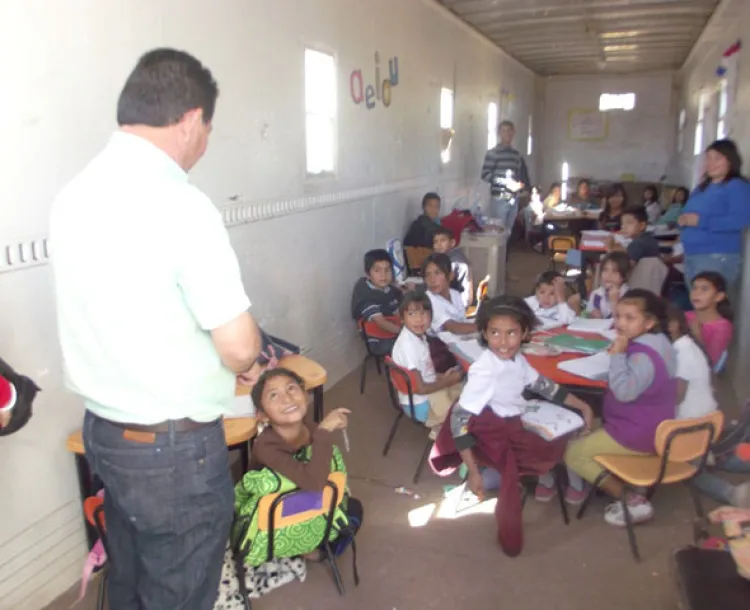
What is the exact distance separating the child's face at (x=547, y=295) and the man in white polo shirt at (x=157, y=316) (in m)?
2.64

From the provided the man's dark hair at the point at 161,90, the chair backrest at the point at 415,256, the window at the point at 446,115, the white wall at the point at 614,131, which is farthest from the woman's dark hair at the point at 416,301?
the white wall at the point at 614,131

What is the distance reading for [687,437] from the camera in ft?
8.22

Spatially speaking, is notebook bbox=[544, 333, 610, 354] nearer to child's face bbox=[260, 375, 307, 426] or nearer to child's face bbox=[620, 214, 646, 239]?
child's face bbox=[260, 375, 307, 426]

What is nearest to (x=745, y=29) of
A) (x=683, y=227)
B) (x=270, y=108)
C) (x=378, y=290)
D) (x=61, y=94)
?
(x=683, y=227)

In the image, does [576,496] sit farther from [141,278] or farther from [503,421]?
[141,278]

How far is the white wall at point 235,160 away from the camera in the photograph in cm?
223

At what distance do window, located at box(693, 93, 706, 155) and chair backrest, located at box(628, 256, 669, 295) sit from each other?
180 inches

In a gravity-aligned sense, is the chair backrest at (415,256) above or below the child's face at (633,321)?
below

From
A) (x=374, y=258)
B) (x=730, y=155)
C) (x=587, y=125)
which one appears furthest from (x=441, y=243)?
(x=587, y=125)

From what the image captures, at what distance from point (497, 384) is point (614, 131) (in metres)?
11.6

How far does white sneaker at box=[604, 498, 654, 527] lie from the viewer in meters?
2.87

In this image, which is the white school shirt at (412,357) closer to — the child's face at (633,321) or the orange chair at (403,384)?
the orange chair at (403,384)

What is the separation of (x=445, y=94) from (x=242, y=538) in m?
5.74

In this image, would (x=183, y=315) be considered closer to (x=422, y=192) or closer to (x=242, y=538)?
(x=242, y=538)
